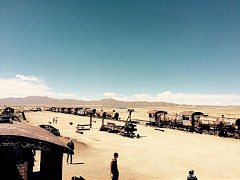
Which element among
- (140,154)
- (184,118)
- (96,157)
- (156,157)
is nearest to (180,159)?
(156,157)

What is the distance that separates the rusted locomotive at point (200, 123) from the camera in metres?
29.4

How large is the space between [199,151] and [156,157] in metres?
5.70

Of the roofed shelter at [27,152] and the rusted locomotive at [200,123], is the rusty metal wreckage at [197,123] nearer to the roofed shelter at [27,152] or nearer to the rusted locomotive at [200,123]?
the rusted locomotive at [200,123]

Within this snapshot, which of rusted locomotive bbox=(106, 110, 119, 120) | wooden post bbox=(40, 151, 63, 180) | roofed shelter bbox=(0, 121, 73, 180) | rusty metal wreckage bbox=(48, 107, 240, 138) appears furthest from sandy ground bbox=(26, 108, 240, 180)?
rusted locomotive bbox=(106, 110, 119, 120)

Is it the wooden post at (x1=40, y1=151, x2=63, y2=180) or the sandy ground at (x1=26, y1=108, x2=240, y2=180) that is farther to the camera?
the sandy ground at (x1=26, y1=108, x2=240, y2=180)

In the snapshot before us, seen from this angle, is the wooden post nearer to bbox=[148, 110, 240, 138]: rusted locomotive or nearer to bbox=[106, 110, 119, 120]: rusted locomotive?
bbox=[148, 110, 240, 138]: rusted locomotive

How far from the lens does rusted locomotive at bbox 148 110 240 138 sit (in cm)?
2942

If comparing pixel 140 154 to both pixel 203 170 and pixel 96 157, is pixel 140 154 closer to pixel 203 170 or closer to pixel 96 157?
pixel 96 157

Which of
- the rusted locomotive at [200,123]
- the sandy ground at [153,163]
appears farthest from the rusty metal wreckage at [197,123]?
the sandy ground at [153,163]

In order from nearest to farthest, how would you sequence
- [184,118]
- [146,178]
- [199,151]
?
[146,178], [199,151], [184,118]

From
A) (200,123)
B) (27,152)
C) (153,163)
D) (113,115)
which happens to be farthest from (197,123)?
(27,152)

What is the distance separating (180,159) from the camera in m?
16.0

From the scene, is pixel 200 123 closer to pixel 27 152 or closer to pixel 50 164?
pixel 27 152

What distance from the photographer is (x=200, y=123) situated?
33.2 meters
